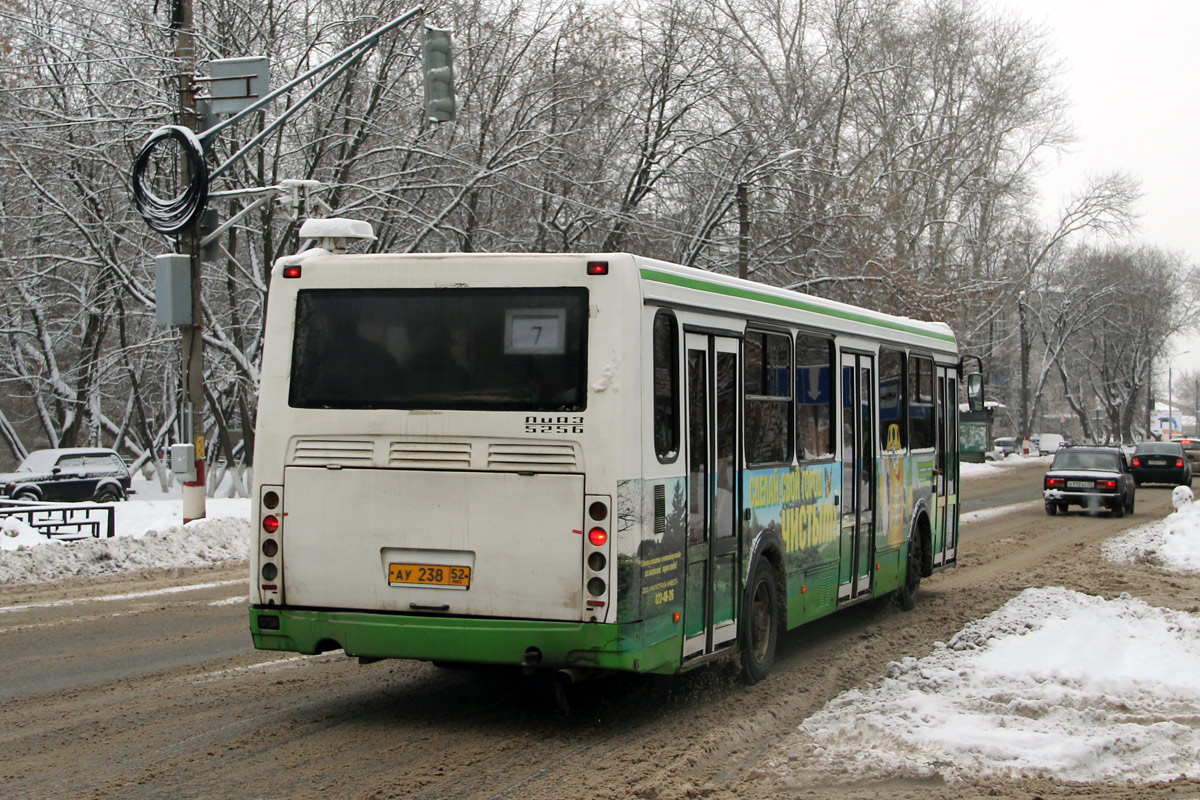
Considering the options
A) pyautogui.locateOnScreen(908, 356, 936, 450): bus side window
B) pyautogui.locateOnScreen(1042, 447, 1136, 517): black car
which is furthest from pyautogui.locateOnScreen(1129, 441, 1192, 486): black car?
pyautogui.locateOnScreen(908, 356, 936, 450): bus side window

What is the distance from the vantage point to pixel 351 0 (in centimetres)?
2742

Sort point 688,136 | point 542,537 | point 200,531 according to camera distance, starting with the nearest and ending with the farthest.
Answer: point 542,537 → point 200,531 → point 688,136

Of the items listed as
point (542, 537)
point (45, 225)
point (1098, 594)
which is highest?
point (45, 225)

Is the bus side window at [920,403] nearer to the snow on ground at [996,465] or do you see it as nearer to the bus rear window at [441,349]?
the bus rear window at [441,349]

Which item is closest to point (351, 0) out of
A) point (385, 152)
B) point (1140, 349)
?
point (385, 152)

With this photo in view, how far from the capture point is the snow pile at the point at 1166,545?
18.6 meters

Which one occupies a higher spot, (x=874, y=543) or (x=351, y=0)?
(x=351, y=0)

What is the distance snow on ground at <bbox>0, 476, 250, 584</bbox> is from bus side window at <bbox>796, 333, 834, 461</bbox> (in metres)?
10.1

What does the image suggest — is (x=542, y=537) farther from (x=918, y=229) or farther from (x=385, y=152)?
(x=918, y=229)

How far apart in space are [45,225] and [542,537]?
26688mm

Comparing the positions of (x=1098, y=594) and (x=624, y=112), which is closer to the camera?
(x=1098, y=594)

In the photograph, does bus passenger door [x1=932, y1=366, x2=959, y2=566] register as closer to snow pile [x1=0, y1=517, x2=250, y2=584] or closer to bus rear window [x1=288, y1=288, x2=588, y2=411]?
bus rear window [x1=288, y1=288, x2=588, y2=411]

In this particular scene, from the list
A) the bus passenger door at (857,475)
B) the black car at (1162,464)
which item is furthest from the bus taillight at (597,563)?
the black car at (1162,464)

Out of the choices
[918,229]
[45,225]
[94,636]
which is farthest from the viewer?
[918,229]
